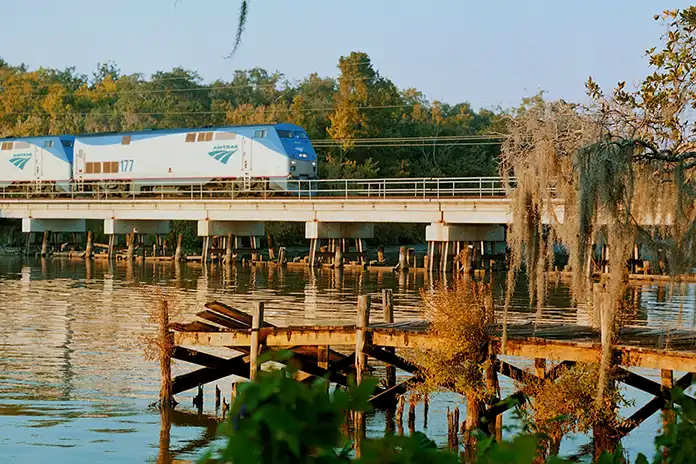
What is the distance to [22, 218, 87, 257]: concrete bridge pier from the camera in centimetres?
6050

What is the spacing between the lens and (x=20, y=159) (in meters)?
62.7

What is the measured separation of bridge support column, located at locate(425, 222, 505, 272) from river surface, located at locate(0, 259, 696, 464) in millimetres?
1325

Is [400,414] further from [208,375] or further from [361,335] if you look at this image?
[208,375]

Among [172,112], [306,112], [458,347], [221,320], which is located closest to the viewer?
[458,347]

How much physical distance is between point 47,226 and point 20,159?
469cm

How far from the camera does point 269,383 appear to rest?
3299mm

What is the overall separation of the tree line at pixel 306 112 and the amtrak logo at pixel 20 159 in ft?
49.5

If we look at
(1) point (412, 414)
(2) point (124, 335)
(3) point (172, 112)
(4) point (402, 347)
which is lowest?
(1) point (412, 414)

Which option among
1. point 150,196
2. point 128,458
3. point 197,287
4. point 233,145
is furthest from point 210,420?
point 150,196

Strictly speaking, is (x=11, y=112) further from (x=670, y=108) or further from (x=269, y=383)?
(x=269, y=383)

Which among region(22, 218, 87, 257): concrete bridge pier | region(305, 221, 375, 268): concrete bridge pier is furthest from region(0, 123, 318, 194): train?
region(305, 221, 375, 268): concrete bridge pier

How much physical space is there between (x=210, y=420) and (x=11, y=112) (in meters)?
82.0

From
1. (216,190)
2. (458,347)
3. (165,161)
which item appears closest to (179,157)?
(165,161)

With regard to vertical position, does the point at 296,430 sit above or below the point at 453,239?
below
